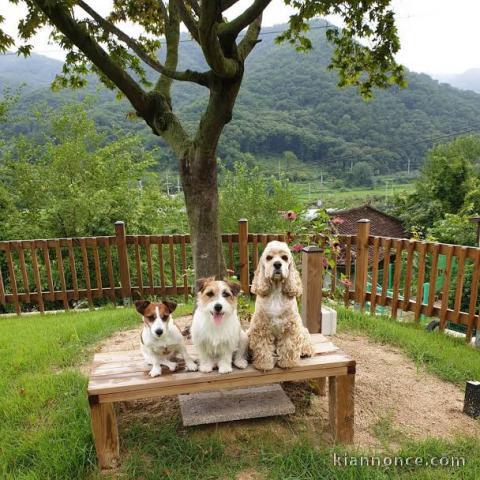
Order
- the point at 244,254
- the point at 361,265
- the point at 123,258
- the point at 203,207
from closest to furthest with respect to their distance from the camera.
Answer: the point at 203,207, the point at 361,265, the point at 244,254, the point at 123,258

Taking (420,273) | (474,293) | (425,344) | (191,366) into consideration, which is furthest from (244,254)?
(191,366)

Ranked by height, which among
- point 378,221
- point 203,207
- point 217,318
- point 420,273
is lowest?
point 378,221

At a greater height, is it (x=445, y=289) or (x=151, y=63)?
(x=151, y=63)

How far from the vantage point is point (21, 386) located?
3789 millimetres

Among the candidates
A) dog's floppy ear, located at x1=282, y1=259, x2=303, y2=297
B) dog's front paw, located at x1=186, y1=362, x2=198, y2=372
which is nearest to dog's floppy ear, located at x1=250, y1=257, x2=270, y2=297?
dog's floppy ear, located at x1=282, y1=259, x2=303, y2=297

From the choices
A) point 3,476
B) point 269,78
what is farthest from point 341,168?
point 3,476

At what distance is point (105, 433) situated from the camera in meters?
2.67

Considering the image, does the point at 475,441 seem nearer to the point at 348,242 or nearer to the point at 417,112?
the point at 348,242

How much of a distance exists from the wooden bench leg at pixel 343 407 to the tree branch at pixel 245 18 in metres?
3.04

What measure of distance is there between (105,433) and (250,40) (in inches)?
158

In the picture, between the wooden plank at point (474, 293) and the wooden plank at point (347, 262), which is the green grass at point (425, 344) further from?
the wooden plank at point (347, 262)

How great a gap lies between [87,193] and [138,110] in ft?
26.2

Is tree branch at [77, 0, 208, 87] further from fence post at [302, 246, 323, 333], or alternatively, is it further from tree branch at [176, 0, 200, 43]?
fence post at [302, 246, 323, 333]

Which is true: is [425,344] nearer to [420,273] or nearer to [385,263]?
[420,273]
